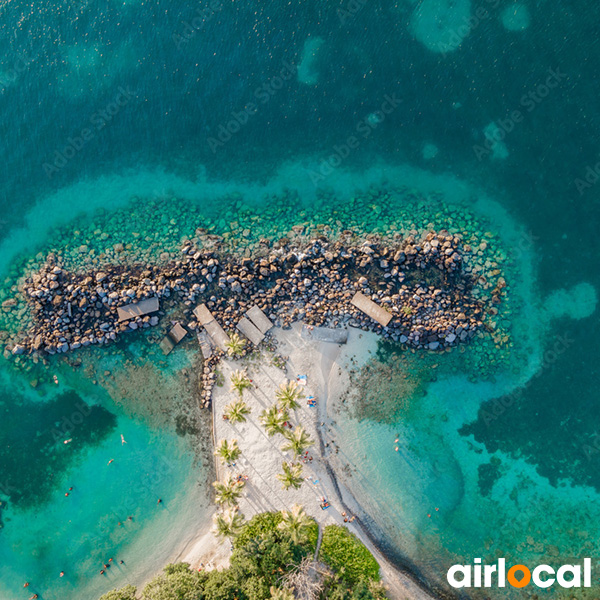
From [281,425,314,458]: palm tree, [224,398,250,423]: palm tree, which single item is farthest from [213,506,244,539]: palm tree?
[224,398,250,423]: palm tree

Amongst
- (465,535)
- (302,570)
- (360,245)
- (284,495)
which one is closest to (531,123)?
(360,245)

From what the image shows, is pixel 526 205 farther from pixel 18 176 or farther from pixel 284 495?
pixel 18 176

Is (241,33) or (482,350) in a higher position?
(241,33)

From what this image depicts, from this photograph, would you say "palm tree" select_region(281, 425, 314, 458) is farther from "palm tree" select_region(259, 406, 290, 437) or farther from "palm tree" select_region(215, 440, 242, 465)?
"palm tree" select_region(215, 440, 242, 465)

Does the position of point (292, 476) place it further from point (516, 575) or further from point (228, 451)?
point (516, 575)

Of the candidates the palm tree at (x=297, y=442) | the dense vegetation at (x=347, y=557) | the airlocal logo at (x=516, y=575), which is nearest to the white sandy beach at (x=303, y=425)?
the dense vegetation at (x=347, y=557)

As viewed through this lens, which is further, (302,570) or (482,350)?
(482,350)

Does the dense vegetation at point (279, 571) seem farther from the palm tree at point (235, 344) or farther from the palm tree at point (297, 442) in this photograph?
the palm tree at point (235, 344)

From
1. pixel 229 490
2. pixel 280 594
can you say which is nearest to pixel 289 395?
pixel 229 490
